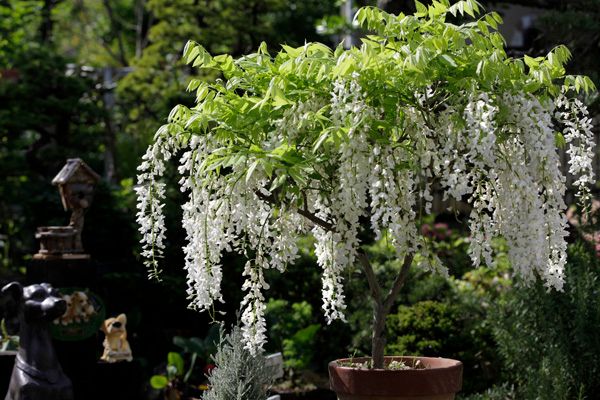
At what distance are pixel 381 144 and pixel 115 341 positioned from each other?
391 centimetres

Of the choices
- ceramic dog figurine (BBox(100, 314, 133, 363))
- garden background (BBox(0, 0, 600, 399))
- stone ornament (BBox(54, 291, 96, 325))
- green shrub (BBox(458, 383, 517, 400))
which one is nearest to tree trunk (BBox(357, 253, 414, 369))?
garden background (BBox(0, 0, 600, 399))

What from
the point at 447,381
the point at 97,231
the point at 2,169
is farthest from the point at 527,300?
the point at 2,169

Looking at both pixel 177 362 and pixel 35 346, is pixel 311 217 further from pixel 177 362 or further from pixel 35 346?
pixel 177 362

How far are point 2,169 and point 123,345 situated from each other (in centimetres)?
445

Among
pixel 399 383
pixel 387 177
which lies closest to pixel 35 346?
pixel 399 383

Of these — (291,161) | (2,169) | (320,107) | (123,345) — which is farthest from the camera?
(2,169)

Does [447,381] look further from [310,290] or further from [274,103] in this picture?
[310,290]

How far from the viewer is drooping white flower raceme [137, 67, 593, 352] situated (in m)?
4.30

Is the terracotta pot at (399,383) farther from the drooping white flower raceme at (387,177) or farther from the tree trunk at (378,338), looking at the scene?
the drooping white flower raceme at (387,177)

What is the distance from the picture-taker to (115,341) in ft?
24.9

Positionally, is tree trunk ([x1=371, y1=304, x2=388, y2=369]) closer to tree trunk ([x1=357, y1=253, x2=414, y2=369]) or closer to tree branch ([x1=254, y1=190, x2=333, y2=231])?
tree trunk ([x1=357, y1=253, x2=414, y2=369])

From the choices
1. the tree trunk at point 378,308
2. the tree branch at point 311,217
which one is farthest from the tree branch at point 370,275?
the tree branch at point 311,217

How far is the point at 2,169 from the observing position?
11.3 meters

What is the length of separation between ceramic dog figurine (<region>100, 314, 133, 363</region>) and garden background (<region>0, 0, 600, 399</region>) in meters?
0.34
